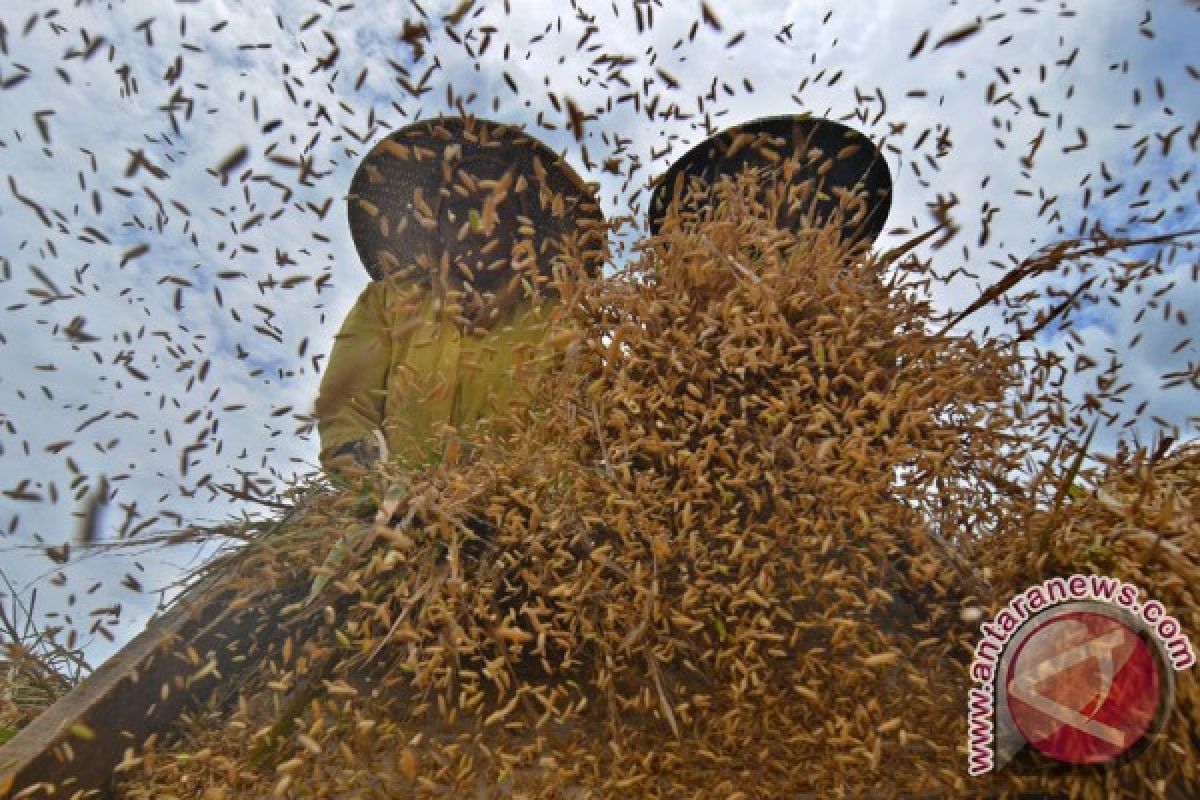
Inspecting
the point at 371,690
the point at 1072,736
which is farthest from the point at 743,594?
the point at 371,690

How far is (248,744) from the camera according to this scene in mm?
1631

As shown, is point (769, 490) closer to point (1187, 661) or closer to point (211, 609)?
point (1187, 661)

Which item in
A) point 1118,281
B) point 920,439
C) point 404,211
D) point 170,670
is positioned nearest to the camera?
point 920,439

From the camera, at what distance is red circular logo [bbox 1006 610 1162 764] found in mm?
1286

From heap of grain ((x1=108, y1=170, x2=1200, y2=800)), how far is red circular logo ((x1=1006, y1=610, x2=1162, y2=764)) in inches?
2.5

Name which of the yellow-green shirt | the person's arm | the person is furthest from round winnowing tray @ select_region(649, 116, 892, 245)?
the person's arm

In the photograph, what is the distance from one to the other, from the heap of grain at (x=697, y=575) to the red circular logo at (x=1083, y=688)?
2.5 inches

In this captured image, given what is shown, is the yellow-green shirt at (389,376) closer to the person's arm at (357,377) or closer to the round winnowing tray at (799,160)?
the person's arm at (357,377)

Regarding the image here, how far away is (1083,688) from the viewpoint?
1337mm

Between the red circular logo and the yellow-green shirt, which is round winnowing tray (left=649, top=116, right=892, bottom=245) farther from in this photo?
the red circular logo

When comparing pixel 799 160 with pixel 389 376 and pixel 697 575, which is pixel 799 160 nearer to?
pixel 697 575

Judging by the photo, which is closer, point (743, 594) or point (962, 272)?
point (743, 594)

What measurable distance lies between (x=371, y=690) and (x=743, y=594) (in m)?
0.91

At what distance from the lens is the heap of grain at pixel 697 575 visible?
145cm
